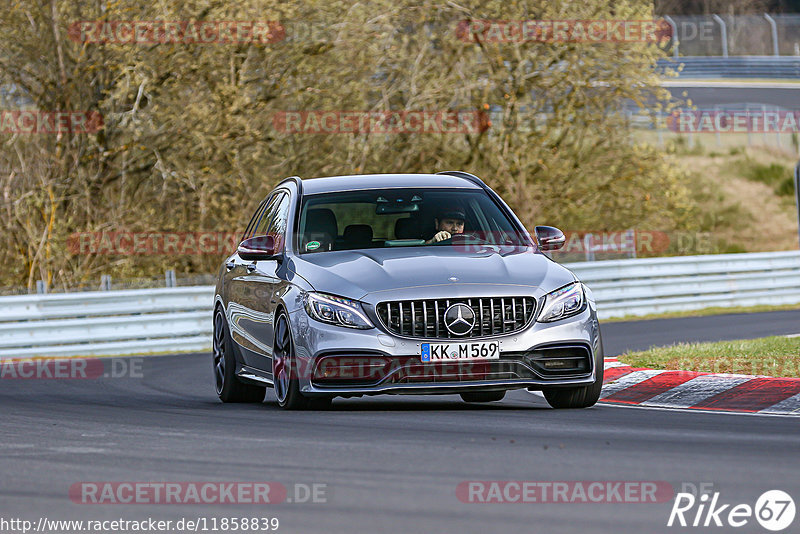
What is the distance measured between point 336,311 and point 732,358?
446 centimetres

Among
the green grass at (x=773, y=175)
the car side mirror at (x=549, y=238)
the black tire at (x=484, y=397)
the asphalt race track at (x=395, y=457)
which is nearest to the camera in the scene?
the asphalt race track at (x=395, y=457)

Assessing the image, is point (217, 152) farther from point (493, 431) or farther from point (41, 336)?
point (493, 431)

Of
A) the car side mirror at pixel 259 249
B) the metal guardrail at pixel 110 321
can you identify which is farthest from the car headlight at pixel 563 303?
the metal guardrail at pixel 110 321

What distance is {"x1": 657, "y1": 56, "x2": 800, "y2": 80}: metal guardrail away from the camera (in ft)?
183

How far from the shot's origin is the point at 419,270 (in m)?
9.66

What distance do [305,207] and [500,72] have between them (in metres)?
16.8

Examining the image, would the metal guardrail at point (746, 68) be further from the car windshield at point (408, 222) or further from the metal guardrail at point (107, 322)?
the car windshield at point (408, 222)

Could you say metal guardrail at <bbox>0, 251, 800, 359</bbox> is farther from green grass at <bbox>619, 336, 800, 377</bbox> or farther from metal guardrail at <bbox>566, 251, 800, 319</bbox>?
green grass at <bbox>619, 336, 800, 377</bbox>

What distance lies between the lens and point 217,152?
24812 mm

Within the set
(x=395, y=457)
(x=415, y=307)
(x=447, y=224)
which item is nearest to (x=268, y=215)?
(x=447, y=224)

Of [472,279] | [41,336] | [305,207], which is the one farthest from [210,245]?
[472,279]

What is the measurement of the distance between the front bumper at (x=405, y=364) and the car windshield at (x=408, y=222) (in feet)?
3.62

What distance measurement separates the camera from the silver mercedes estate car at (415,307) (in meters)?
9.38

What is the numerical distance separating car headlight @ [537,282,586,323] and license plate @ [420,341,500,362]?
1.43ft
